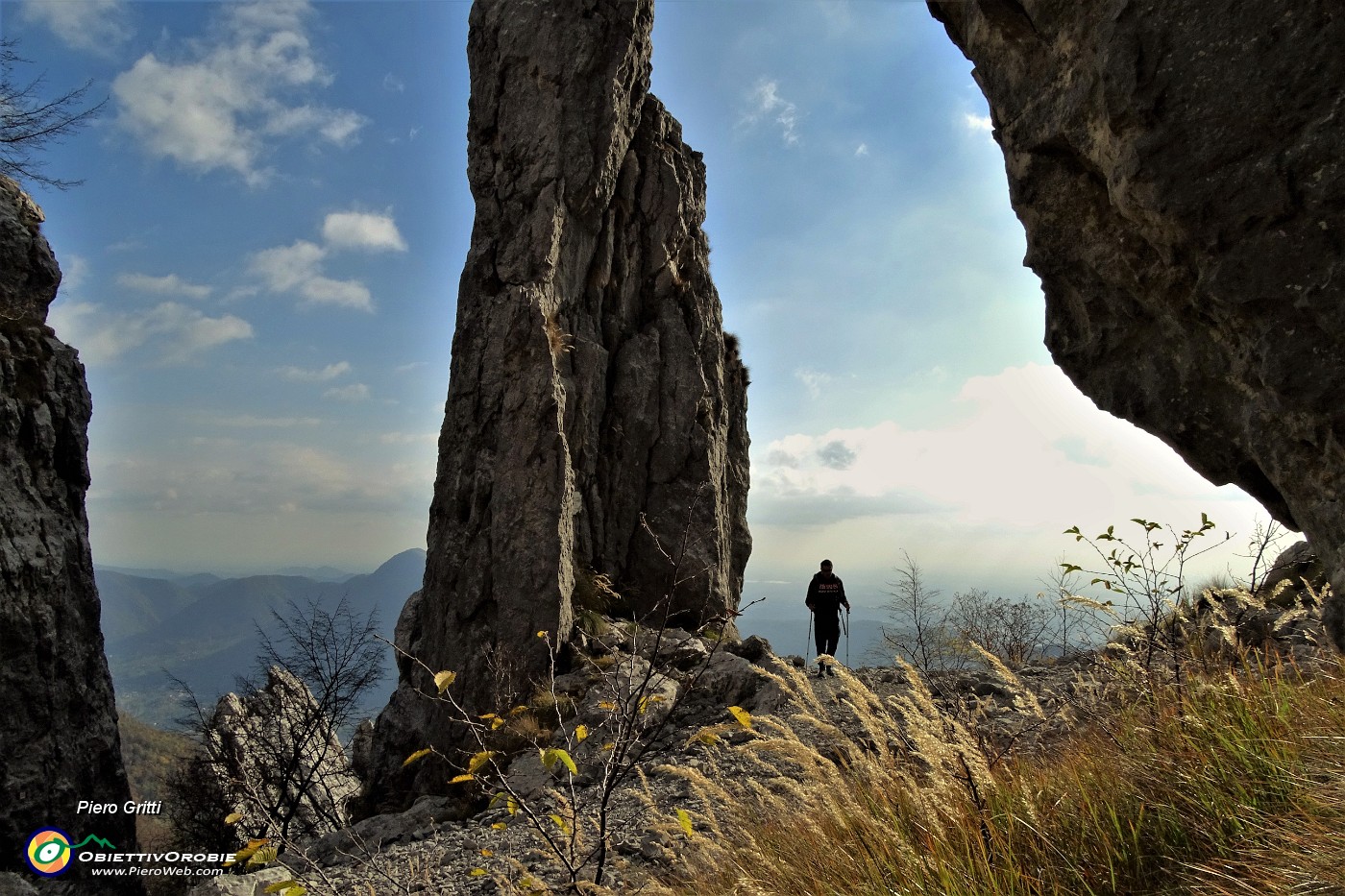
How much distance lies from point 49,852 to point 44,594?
4.91m

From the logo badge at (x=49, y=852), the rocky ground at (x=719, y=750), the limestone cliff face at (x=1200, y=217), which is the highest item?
the limestone cliff face at (x=1200, y=217)

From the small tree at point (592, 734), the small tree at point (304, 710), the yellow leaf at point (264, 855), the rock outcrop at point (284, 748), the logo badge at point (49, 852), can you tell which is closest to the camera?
the yellow leaf at point (264, 855)

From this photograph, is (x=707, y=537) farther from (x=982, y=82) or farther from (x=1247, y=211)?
(x=1247, y=211)

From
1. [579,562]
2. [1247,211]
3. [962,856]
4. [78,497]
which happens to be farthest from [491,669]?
[1247,211]

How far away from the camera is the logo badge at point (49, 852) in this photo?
13117 millimetres

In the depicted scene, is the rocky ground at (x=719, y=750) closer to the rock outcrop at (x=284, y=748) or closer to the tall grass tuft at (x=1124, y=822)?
the tall grass tuft at (x=1124, y=822)

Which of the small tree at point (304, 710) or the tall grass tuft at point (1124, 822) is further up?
the tall grass tuft at point (1124, 822)

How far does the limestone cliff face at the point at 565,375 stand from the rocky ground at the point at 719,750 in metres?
3.11

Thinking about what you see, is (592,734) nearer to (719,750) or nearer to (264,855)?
(719,750)

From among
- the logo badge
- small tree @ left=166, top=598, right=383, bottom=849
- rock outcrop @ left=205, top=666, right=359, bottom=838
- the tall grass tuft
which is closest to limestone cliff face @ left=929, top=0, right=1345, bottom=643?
the tall grass tuft

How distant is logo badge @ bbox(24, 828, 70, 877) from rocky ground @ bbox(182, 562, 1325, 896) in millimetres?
6500

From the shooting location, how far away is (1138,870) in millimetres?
2602

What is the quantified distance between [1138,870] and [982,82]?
15.7ft

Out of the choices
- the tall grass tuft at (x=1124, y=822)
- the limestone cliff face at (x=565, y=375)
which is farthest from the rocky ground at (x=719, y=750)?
the limestone cliff face at (x=565, y=375)
